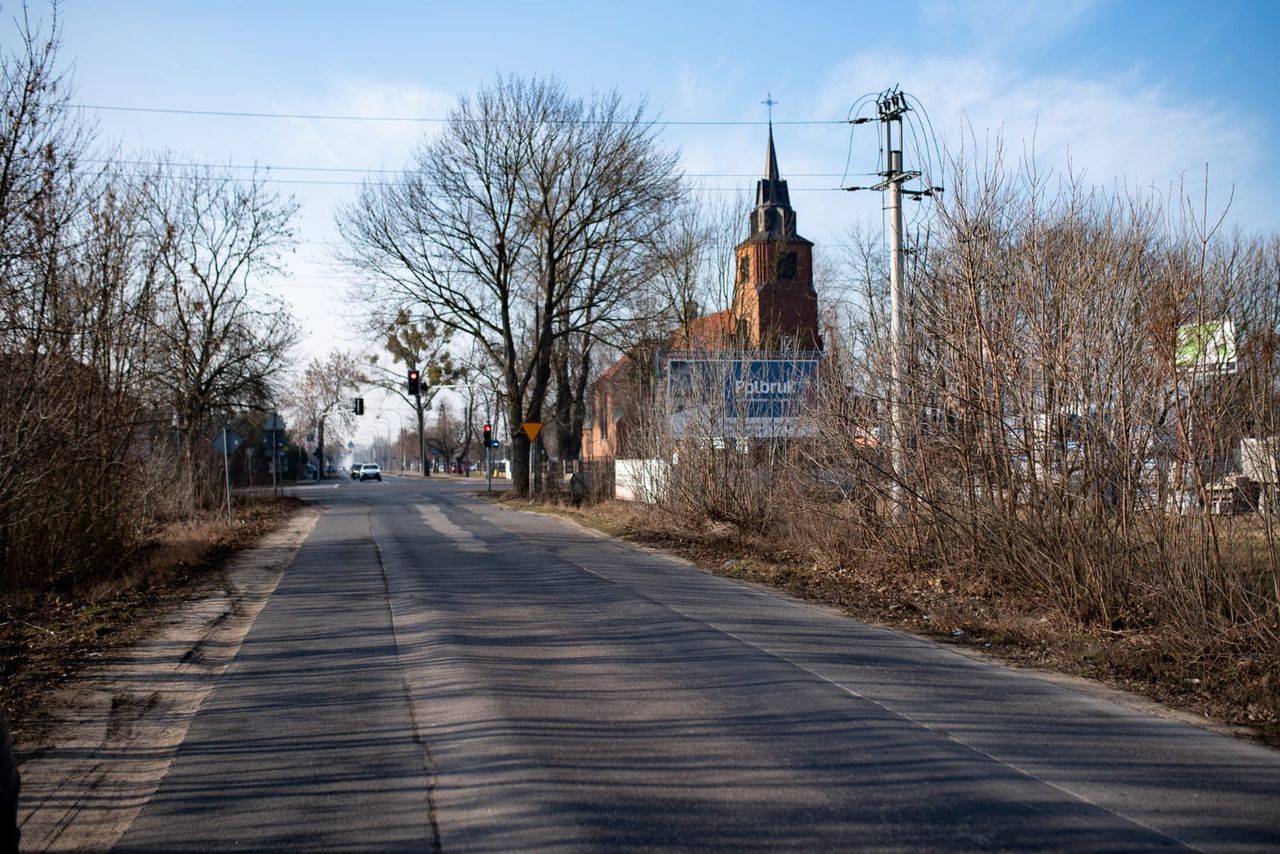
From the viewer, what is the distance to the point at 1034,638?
978 cm

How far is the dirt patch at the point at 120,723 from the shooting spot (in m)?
5.16

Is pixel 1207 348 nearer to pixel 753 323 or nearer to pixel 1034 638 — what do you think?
pixel 1034 638

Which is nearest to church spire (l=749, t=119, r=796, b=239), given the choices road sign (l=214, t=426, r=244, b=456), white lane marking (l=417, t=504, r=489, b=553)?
white lane marking (l=417, t=504, r=489, b=553)

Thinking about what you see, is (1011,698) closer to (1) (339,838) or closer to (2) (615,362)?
(1) (339,838)

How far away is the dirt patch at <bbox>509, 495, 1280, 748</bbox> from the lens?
7141 millimetres

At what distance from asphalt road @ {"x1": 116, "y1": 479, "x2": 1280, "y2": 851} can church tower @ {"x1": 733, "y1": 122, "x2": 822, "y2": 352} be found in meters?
14.0

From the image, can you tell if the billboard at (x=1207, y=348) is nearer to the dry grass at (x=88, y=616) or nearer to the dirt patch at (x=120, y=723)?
the dirt patch at (x=120, y=723)

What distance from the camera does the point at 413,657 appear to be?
8.65 m

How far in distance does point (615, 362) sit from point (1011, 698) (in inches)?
1925

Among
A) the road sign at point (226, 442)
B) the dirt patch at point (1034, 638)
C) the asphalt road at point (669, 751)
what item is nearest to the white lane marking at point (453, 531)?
the dirt patch at point (1034, 638)

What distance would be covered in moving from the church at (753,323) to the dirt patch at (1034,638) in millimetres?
4842

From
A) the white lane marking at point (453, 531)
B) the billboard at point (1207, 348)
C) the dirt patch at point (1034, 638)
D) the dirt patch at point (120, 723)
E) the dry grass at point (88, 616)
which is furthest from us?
the white lane marking at point (453, 531)

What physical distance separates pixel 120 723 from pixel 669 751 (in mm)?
4035

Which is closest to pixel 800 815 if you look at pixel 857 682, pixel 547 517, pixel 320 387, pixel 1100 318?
pixel 857 682
